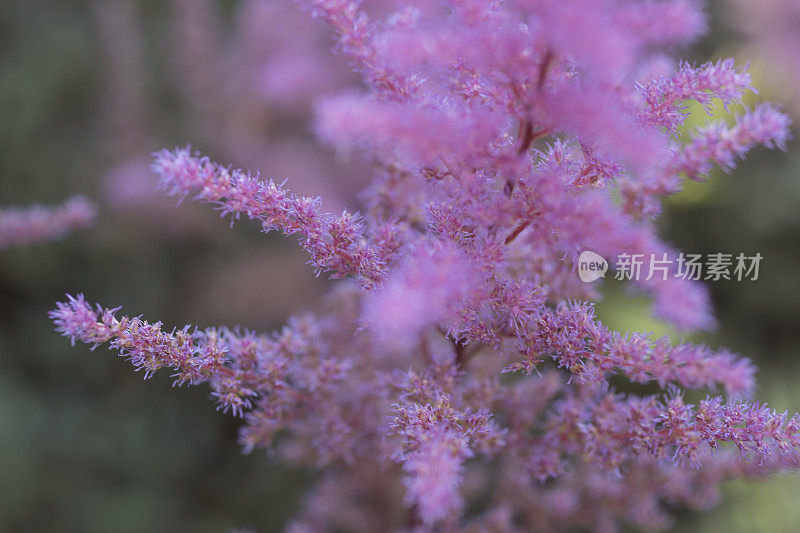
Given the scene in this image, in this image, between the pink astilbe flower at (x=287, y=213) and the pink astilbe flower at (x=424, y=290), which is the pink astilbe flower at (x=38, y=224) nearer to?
the pink astilbe flower at (x=287, y=213)

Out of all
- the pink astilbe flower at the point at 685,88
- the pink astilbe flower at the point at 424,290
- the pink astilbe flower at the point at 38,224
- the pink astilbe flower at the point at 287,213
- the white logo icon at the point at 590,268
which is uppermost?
the pink astilbe flower at the point at 685,88

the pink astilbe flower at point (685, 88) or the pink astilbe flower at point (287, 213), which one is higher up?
the pink astilbe flower at point (685, 88)

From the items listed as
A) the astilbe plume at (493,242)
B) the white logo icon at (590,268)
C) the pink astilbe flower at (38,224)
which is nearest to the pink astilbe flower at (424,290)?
the astilbe plume at (493,242)

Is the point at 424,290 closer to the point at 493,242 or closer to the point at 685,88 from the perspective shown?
the point at 493,242

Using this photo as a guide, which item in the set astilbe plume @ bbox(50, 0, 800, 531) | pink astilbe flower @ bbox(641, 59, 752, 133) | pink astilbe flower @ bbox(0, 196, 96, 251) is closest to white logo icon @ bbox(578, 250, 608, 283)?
astilbe plume @ bbox(50, 0, 800, 531)

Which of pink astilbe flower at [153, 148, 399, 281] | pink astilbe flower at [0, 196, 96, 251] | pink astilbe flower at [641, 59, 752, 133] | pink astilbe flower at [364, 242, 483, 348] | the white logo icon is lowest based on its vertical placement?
pink astilbe flower at [364, 242, 483, 348]

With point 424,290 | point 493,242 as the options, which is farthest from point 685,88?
point 424,290

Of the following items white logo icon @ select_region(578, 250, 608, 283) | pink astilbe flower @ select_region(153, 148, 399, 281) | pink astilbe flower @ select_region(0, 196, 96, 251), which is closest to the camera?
pink astilbe flower @ select_region(153, 148, 399, 281)

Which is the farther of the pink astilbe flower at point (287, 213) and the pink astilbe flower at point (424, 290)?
the pink astilbe flower at point (287, 213)

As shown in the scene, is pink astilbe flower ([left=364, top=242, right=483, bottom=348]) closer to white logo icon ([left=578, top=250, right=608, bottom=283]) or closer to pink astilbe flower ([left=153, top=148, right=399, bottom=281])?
pink astilbe flower ([left=153, top=148, right=399, bottom=281])
